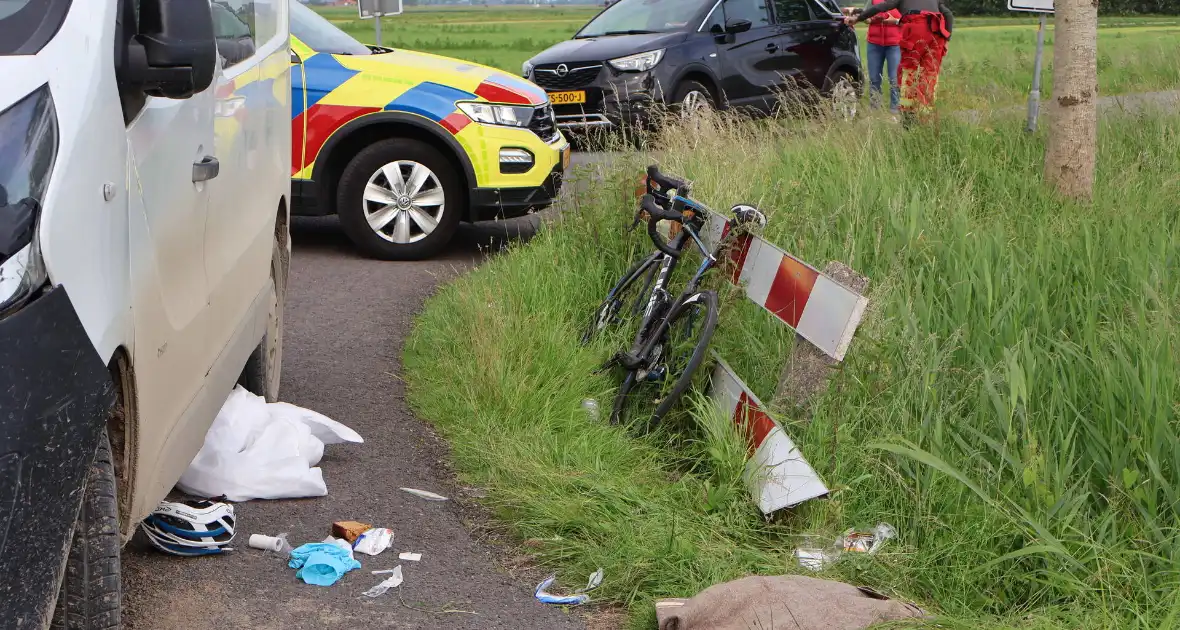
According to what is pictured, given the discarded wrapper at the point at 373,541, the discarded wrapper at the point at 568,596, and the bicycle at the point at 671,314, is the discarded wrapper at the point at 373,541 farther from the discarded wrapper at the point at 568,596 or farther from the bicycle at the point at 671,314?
the bicycle at the point at 671,314

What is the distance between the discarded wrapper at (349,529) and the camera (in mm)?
4250

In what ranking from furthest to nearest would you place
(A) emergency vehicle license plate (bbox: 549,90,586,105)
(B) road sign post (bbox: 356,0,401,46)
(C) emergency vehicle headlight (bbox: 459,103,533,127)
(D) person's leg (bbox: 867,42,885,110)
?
(B) road sign post (bbox: 356,0,401,46)
(A) emergency vehicle license plate (bbox: 549,90,586,105)
(D) person's leg (bbox: 867,42,885,110)
(C) emergency vehicle headlight (bbox: 459,103,533,127)

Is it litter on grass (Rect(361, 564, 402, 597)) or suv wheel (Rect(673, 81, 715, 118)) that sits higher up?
suv wheel (Rect(673, 81, 715, 118))

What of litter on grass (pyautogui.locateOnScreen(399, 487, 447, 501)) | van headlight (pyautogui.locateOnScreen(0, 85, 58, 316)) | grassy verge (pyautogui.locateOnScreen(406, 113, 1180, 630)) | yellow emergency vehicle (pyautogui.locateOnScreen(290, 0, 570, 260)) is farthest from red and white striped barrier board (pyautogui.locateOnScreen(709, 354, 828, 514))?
yellow emergency vehicle (pyautogui.locateOnScreen(290, 0, 570, 260))

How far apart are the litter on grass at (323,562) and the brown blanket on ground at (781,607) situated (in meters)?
1.02

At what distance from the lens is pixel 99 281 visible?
274 cm

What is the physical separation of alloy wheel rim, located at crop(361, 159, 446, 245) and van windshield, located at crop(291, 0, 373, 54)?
1024 millimetres

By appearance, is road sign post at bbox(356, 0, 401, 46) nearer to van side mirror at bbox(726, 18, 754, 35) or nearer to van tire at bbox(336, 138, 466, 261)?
van side mirror at bbox(726, 18, 754, 35)

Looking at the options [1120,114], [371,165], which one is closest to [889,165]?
[1120,114]

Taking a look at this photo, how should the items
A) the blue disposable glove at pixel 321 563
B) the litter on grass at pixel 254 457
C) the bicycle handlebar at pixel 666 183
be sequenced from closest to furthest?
the blue disposable glove at pixel 321 563
the litter on grass at pixel 254 457
the bicycle handlebar at pixel 666 183

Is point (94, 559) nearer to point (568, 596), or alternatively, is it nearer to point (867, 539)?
point (568, 596)

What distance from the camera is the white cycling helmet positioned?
4055 mm

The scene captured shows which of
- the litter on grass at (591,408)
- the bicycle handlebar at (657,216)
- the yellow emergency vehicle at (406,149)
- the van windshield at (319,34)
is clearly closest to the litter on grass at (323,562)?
the litter on grass at (591,408)

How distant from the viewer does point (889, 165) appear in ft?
25.7
